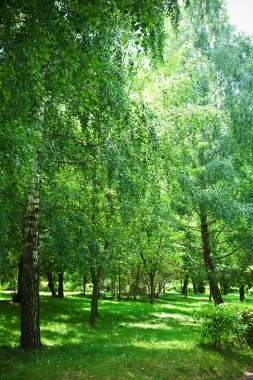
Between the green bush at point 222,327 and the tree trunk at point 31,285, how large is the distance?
5095 millimetres

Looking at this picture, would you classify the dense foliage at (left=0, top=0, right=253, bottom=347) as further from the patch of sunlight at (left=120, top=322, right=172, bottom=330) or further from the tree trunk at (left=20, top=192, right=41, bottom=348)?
the patch of sunlight at (left=120, top=322, right=172, bottom=330)

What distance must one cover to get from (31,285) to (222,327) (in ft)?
19.3

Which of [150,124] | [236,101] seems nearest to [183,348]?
[150,124]

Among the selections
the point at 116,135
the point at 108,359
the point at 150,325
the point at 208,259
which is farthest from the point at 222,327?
the point at 150,325

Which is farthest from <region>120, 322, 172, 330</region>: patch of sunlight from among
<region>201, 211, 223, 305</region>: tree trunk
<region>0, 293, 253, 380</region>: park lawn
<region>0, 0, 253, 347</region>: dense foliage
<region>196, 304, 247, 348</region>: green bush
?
<region>196, 304, 247, 348</region>: green bush

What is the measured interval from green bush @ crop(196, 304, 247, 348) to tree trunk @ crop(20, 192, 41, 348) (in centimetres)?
509

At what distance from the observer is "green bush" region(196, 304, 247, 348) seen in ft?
32.9

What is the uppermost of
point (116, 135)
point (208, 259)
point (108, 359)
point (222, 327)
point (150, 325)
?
point (116, 135)

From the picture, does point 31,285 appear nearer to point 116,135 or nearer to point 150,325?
point 116,135

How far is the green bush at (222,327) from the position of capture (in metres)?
10.0

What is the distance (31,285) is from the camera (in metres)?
9.30

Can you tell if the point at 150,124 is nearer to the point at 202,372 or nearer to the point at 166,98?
A: the point at 166,98

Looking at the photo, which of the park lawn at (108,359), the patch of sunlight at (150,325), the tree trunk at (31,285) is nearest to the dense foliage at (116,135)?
the tree trunk at (31,285)

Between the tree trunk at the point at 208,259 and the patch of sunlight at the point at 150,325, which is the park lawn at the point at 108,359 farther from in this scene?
the tree trunk at the point at 208,259
